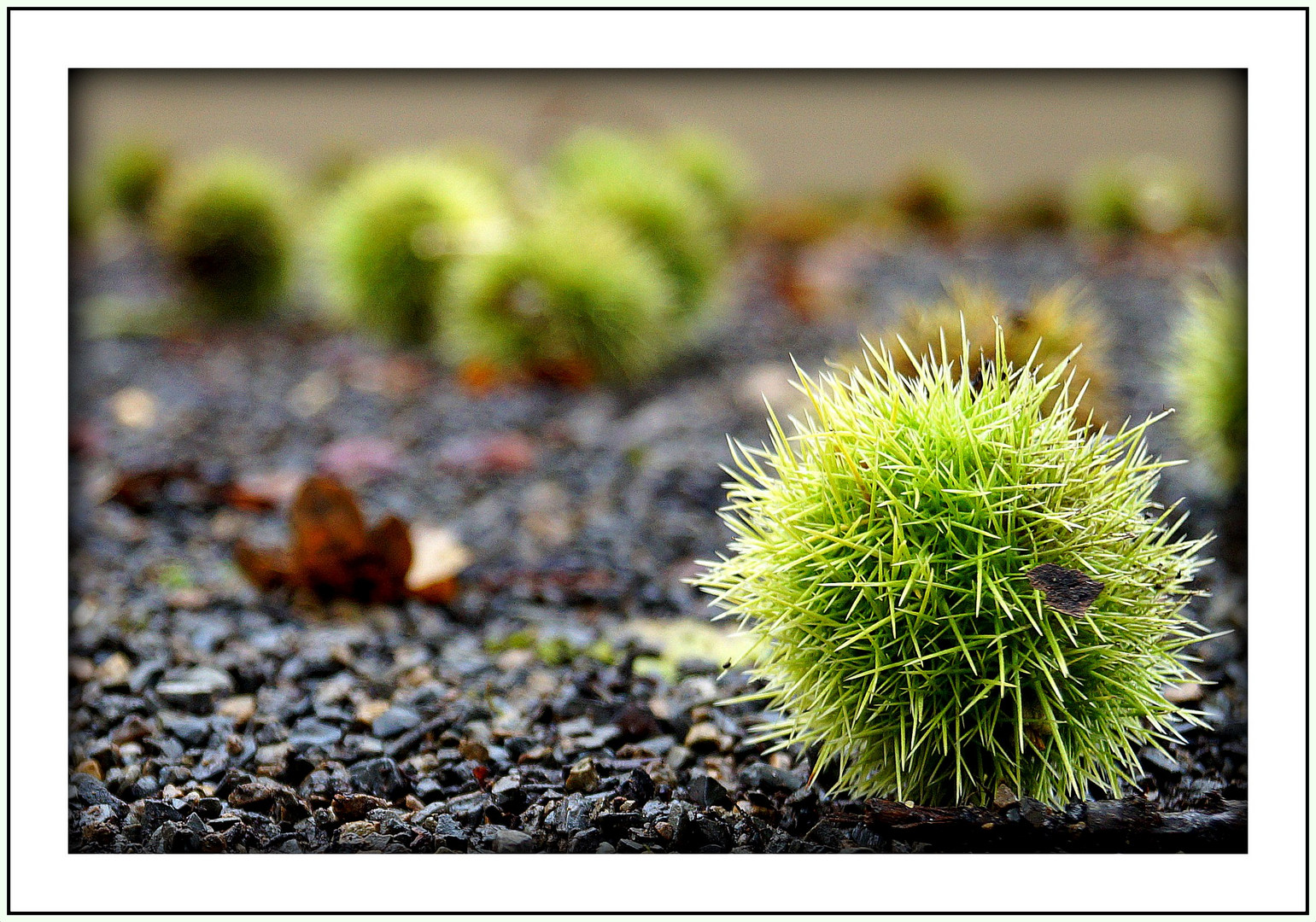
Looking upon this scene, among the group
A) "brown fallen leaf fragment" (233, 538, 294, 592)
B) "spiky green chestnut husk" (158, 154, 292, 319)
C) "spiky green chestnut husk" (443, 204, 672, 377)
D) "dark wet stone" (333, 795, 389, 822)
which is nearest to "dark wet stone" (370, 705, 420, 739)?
"dark wet stone" (333, 795, 389, 822)

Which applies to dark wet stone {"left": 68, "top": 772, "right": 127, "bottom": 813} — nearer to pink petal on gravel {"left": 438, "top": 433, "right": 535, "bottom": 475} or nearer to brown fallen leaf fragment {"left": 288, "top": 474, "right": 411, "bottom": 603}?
brown fallen leaf fragment {"left": 288, "top": 474, "right": 411, "bottom": 603}

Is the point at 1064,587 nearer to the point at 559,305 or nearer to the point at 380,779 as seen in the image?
the point at 380,779

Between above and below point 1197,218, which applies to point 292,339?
below

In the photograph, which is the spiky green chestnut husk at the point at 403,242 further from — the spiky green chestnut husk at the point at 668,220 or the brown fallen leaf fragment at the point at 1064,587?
the brown fallen leaf fragment at the point at 1064,587

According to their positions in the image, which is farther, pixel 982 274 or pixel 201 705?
pixel 982 274

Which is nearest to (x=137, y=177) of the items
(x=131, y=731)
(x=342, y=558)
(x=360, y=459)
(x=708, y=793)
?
(x=360, y=459)
